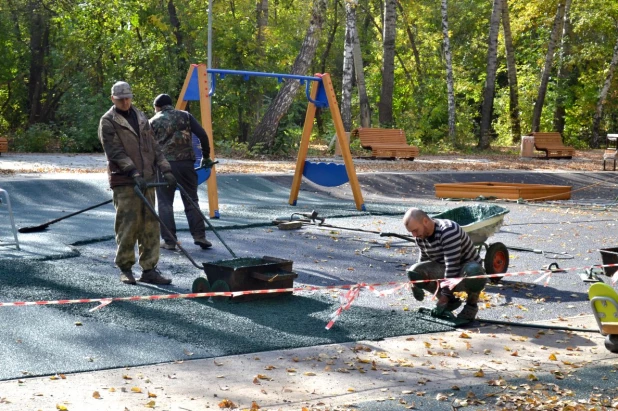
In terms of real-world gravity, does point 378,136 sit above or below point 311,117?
below

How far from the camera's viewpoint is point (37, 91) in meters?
35.2

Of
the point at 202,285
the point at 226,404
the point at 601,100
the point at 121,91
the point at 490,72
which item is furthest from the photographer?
the point at 601,100

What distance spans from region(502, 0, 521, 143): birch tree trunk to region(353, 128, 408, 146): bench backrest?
963cm

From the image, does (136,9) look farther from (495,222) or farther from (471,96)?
(495,222)

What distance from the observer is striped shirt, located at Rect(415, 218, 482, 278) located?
7484 mm

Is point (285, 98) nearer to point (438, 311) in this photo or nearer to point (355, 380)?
point (438, 311)

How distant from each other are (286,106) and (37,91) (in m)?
12.6

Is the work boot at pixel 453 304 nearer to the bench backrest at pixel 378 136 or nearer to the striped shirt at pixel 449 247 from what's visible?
the striped shirt at pixel 449 247

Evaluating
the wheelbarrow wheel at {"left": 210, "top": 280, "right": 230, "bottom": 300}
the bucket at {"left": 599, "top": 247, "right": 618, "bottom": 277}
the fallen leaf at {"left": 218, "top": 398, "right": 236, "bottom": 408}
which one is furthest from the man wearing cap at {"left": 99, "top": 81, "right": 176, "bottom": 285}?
the bucket at {"left": 599, "top": 247, "right": 618, "bottom": 277}

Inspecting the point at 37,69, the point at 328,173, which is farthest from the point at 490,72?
the point at 328,173

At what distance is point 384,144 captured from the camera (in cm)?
2731

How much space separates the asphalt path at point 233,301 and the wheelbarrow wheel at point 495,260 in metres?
0.19

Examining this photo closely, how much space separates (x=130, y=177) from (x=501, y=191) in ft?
36.6

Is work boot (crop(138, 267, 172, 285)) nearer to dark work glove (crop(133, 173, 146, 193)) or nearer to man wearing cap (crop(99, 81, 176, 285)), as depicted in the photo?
man wearing cap (crop(99, 81, 176, 285))
